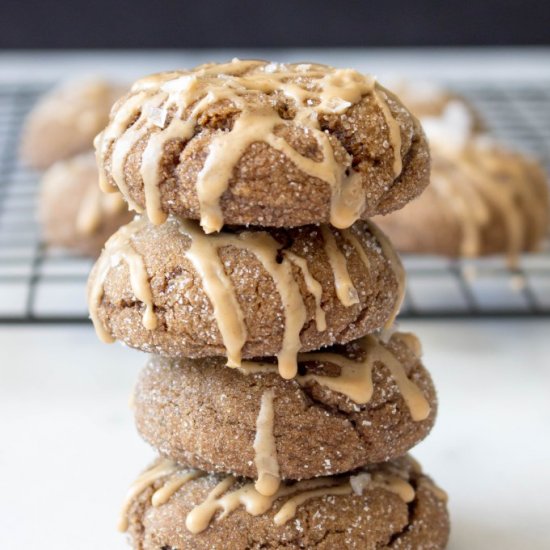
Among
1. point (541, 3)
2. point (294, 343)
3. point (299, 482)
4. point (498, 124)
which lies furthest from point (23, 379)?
point (541, 3)

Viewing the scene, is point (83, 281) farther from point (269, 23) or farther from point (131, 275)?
point (269, 23)

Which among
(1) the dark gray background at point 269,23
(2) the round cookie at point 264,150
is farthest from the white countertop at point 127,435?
(1) the dark gray background at point 269,23

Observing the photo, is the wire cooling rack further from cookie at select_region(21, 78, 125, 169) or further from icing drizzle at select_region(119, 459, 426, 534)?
icing drizzle at select_region(119, 459, 426, 534)

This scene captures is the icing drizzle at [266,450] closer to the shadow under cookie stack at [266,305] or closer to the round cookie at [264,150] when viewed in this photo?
the shadow under cookie stack at [266,305]

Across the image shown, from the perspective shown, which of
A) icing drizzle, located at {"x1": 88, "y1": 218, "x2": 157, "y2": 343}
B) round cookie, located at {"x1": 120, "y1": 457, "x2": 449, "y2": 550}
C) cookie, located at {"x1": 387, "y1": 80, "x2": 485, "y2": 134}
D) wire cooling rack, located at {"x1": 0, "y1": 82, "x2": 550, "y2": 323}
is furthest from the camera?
cookie, located at {"x1": 387, "y1": 80, "x2": 485, "y2": 134}

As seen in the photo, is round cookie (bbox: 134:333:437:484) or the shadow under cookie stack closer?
the shadow under cookie stack

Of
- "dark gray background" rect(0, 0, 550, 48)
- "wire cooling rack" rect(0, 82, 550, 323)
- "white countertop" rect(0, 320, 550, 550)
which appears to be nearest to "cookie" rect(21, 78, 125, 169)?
"wire cooling rack" rect(0, 82, 550, 323)
